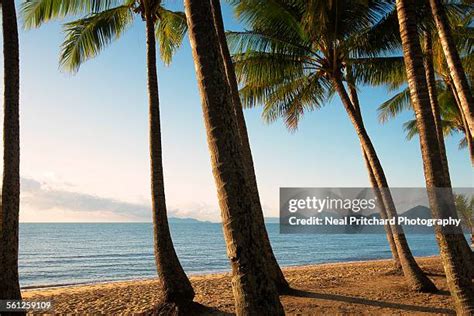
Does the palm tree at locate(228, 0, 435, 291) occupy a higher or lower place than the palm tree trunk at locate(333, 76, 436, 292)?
higher

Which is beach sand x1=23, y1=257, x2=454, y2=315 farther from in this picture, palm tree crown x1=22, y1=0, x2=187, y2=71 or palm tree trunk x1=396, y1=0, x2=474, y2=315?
palm tree crown x1=22, y1=0, x2=187, y2=71

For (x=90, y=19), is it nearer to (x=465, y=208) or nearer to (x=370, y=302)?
(x=370, y=302)

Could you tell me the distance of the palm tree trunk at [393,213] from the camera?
29.0 ft

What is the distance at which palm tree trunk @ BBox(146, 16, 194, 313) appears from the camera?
749 cm

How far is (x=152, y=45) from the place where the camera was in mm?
9133

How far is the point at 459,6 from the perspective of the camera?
10.8m

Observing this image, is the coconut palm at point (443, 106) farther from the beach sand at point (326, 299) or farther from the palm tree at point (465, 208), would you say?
the palm tree at point (465, 208)

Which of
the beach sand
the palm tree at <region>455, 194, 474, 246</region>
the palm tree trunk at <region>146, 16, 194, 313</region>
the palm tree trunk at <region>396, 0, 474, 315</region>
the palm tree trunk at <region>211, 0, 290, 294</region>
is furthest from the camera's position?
the palm tree at <region>455, 194, 474, 246</region>

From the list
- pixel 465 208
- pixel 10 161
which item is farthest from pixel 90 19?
pixel 465 208

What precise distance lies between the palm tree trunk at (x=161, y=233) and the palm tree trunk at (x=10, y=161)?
2.69 meters

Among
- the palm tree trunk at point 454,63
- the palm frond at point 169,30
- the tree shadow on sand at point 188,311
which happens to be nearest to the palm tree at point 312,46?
the palm frond at point 169,30

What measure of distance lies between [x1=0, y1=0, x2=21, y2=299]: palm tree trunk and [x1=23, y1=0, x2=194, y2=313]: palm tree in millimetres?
2648

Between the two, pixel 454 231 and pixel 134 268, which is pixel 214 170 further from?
pixel 134 268

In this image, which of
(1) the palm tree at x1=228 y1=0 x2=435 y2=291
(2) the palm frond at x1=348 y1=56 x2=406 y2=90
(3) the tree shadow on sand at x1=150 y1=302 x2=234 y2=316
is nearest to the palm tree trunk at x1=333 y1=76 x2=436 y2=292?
(1) the palm tree at x1=228 y1=0 x2=435 y2=291
